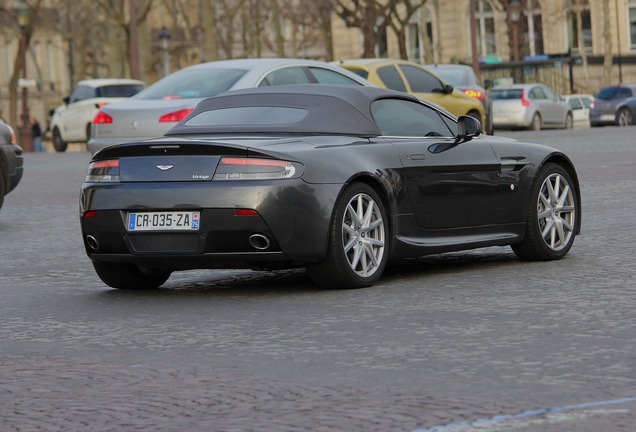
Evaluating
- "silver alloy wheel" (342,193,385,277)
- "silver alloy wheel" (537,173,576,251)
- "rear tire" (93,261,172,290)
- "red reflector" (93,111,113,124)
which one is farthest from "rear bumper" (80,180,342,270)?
"red reflector" (93,111,113,124)

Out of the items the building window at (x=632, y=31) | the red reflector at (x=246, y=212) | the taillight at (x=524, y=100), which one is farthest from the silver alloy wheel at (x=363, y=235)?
the building window at (x=632, y=31)

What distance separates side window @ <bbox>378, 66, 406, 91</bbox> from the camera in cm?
2417

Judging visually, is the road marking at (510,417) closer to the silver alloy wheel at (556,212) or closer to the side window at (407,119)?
the side window at (407,119)

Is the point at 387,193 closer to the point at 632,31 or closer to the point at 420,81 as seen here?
the point at 420,81

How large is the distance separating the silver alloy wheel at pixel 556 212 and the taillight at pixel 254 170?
225cm

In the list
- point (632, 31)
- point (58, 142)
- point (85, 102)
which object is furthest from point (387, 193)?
point (632, 31)

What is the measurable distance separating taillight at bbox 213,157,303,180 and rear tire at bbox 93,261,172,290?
1.10m

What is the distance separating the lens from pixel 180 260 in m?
9.26

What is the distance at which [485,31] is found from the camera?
84062 mm

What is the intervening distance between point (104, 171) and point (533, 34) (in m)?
74.2

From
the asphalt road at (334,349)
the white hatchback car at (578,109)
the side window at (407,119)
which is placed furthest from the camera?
the white hatchback car at (578,109)

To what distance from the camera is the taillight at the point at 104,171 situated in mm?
9538

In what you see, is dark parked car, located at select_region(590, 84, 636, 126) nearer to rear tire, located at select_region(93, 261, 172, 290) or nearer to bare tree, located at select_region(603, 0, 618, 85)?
bare tree, located at select_region(603, 0, 618, 85)

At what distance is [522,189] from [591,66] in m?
68.4
